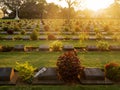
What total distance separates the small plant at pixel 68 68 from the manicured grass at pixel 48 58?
2.38 m

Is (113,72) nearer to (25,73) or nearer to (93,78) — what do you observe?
(93,78)

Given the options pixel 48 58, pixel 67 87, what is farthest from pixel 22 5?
pixel 67 87

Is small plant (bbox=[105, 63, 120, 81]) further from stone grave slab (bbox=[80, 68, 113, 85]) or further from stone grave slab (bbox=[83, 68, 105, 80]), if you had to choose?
stone grave slab (bbox=[83, 68, 105, 80])

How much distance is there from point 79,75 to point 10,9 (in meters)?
66.9

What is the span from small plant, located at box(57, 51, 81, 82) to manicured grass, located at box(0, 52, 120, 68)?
7.82ft

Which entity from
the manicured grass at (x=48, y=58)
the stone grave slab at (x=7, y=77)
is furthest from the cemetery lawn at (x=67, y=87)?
the manicured grass at (x=48, y=58)

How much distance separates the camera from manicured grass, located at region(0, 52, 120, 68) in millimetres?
10891

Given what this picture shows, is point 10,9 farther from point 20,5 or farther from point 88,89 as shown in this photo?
point 88,89

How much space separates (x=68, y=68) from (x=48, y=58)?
13.5 feet

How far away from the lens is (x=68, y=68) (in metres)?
8.02

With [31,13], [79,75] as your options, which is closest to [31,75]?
[79,75]

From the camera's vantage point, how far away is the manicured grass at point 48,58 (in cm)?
1089

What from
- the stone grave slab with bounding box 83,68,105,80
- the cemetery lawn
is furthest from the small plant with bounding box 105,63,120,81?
the cemetery lawn

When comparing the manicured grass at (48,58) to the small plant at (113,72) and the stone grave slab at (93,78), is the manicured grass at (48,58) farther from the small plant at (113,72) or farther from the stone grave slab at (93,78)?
the stone grave slab at (93,78)
